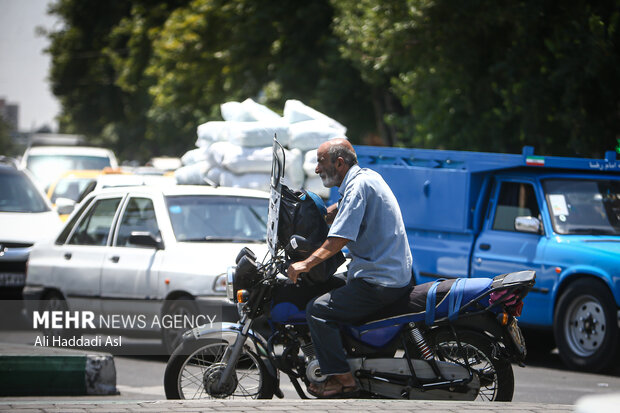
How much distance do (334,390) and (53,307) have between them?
5.12m

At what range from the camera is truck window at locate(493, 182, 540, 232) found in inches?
411

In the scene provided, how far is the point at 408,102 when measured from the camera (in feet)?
67.9

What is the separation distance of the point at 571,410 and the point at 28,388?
13.2 ft

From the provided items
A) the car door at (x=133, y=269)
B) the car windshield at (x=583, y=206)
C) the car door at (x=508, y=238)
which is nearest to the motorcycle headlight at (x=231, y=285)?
the car door at (x=133, y=269)

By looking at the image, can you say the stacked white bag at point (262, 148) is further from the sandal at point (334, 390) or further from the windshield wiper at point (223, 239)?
the sandal at point (334, 390)

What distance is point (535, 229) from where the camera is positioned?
1004 centimetres

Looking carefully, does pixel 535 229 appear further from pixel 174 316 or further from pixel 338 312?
pixel 338 312

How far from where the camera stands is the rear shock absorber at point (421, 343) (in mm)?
6176

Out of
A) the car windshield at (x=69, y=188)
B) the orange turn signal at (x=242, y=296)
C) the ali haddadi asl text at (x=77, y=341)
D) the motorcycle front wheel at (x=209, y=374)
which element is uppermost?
the orange turn signal at (x=242, y=296)

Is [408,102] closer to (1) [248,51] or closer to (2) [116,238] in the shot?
(1) [248,51]

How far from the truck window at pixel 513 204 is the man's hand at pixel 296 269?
196 inches

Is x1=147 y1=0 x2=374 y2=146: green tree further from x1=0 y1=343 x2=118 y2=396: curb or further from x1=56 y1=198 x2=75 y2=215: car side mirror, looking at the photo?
x1=0 y1=343 x2=118 y2=396: curb

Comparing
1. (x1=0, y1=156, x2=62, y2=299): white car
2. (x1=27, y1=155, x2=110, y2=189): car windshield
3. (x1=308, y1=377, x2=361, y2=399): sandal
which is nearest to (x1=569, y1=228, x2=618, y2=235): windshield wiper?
(x1=308, y1=377, x2=361, y2=399): sandal

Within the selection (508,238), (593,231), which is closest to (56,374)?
(508,238)
